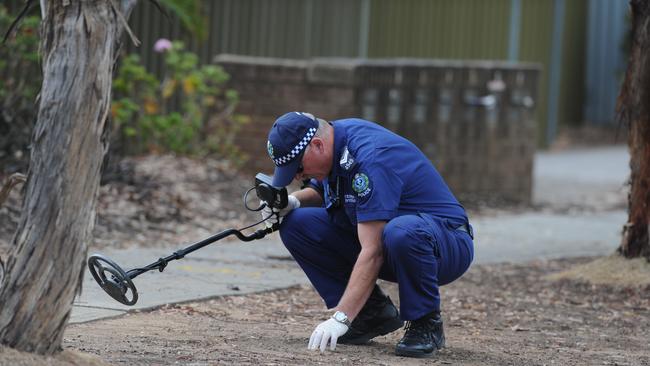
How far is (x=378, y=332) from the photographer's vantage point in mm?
5363

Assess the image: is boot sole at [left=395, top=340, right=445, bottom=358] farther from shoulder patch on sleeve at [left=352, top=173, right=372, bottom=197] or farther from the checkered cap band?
the checkered cap band

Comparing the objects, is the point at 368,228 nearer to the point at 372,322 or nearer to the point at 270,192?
the point at 270,192

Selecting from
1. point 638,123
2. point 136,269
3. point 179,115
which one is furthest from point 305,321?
point 179,115

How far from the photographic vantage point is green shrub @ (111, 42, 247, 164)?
1043 cm

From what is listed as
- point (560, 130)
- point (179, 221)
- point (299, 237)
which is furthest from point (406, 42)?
point (299, 237)

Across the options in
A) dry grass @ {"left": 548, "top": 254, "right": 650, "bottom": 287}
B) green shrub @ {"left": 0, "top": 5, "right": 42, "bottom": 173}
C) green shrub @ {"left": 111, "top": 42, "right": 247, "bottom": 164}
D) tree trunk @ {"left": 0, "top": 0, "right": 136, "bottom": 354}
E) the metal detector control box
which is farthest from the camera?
green shrub @ {"left": 111, "top": 42, "right": 247, "bottom": 164}

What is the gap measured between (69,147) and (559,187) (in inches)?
397

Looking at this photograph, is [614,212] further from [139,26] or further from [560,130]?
[560,130]

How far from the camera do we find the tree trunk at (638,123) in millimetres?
7176

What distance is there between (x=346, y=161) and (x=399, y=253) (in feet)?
1.42

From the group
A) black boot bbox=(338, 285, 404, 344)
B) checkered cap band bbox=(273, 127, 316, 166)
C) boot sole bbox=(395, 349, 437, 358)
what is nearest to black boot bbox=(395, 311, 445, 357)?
boot sole bbox=(395, 349, 437, 358)

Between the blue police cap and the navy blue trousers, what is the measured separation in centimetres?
46

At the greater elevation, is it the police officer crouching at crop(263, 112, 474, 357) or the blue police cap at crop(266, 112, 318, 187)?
the blue police cap at crop(266, 112, 318, 187)

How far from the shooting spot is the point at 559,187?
13.4 meters
